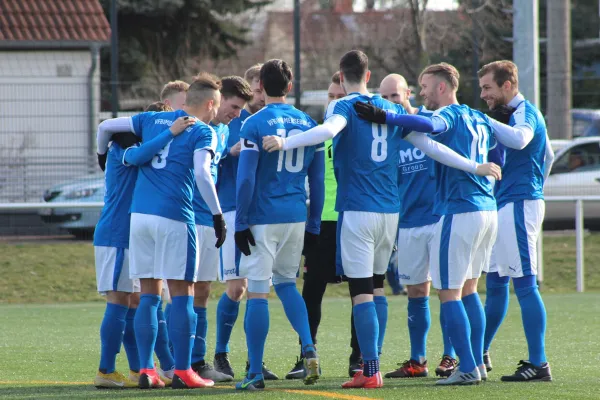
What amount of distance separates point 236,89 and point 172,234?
1.55 meters

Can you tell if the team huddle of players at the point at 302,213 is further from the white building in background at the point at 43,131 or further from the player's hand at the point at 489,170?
the white building in background at the point at 43,131

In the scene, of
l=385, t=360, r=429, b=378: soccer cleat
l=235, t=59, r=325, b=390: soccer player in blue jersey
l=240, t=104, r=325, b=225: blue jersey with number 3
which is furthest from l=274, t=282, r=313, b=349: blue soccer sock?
l=385, t=360, r=429, b=378: soccer cleat

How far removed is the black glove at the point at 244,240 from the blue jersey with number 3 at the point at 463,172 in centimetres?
137

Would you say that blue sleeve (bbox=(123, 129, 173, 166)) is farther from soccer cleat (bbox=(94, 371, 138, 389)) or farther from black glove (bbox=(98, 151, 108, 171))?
soccer cleat (bbox=(94, 371, 138, 389))

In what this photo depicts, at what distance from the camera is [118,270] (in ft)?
23.9

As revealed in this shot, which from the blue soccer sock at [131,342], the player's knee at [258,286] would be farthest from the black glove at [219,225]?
the blue soccer sock at [131,342]

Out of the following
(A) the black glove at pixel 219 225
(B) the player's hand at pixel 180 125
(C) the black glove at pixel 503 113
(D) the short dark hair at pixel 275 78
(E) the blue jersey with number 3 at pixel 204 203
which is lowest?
(A) the black glove at pixel 219 225

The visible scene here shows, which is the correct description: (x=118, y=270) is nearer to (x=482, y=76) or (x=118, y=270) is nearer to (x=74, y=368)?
(x=74, y=368)

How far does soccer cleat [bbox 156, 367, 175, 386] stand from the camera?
743cm

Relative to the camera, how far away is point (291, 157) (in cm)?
709

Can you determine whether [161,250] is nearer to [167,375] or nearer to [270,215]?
[270,215]

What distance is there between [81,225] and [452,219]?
9953mm

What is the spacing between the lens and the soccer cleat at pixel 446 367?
307 inches

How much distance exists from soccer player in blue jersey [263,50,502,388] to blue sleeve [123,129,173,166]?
1.09 metres
